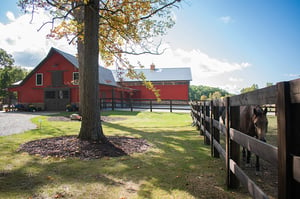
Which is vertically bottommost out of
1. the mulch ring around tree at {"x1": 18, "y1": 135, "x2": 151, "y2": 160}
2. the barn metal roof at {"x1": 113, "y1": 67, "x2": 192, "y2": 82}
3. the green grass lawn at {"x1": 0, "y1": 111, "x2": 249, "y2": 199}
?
the green grass lawn at {"x1": 0, "y1": 111, "x2": 249, "y2": 199}

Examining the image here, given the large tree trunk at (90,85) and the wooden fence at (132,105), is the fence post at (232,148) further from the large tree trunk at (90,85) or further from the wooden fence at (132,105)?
the wooden fence at (132,105)

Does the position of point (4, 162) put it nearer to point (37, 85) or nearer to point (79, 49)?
point (79, 49)

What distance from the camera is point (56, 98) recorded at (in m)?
25.2

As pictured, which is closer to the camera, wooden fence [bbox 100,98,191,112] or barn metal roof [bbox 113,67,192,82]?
wooden fence [bbox 100,98,191,112]

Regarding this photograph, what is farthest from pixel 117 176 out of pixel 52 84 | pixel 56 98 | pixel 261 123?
pixel 52 84

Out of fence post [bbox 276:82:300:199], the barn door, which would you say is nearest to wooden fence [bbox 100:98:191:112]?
the barn door

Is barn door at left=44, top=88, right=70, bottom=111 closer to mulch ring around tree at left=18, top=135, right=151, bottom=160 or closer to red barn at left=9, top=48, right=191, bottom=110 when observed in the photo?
red barn at left=9, top=48, right=191, bottom=110

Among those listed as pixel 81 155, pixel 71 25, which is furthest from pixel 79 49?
pixel 81 155

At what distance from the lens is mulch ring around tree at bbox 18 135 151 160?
4.97 meters

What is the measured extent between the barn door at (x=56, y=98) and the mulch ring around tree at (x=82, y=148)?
2017 cm

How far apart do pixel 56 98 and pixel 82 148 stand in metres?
22.4

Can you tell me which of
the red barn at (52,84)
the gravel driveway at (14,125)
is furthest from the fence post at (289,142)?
the red barn at (52,84)

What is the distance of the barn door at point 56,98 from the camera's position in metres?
24.9

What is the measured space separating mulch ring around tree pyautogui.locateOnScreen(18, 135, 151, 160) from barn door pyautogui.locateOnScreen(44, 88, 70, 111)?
20.2m
